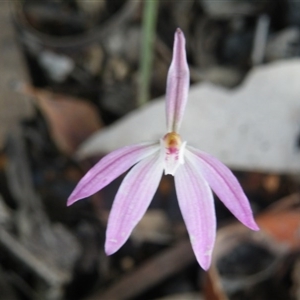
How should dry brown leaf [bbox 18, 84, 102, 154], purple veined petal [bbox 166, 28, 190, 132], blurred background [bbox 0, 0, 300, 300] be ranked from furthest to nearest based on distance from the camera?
dry brown leaf [bbox 18, 84, 102, 154]
blurred background [bbox 0, 0, 300, 300]
purple veined petal [bbox 166, 28, 190, 132]

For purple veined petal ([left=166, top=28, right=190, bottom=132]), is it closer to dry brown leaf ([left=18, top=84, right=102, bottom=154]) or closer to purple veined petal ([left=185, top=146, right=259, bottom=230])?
purple veined petal ([left=185, top=146, right=259, bottom=230])

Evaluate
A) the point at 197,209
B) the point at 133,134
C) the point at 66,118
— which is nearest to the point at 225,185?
the point at 197,209

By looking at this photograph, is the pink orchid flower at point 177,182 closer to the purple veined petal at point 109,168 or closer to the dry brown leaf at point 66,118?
the purple veined petal at point 109,168

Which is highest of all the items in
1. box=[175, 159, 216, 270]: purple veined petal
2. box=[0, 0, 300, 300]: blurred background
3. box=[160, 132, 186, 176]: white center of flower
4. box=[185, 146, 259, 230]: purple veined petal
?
box=[160, 132, 186, 176]: white center of flower

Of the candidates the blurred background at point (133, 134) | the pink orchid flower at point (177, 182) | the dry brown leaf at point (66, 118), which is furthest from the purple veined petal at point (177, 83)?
the dry brown leaf at point (66, 118)

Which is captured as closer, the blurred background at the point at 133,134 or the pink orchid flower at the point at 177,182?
the pink orchid flower at the point at 177,182

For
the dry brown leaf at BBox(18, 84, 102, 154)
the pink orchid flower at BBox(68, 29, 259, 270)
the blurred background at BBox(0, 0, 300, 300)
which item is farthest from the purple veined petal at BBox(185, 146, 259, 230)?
the dry brown leaf at BBox(18, 84, 102, 154)

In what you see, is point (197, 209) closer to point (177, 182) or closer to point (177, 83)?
point (177, 182)

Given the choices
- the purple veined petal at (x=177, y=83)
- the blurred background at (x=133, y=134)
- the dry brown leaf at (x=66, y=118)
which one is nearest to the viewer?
the purple veined petal at (x=177, y=83)
